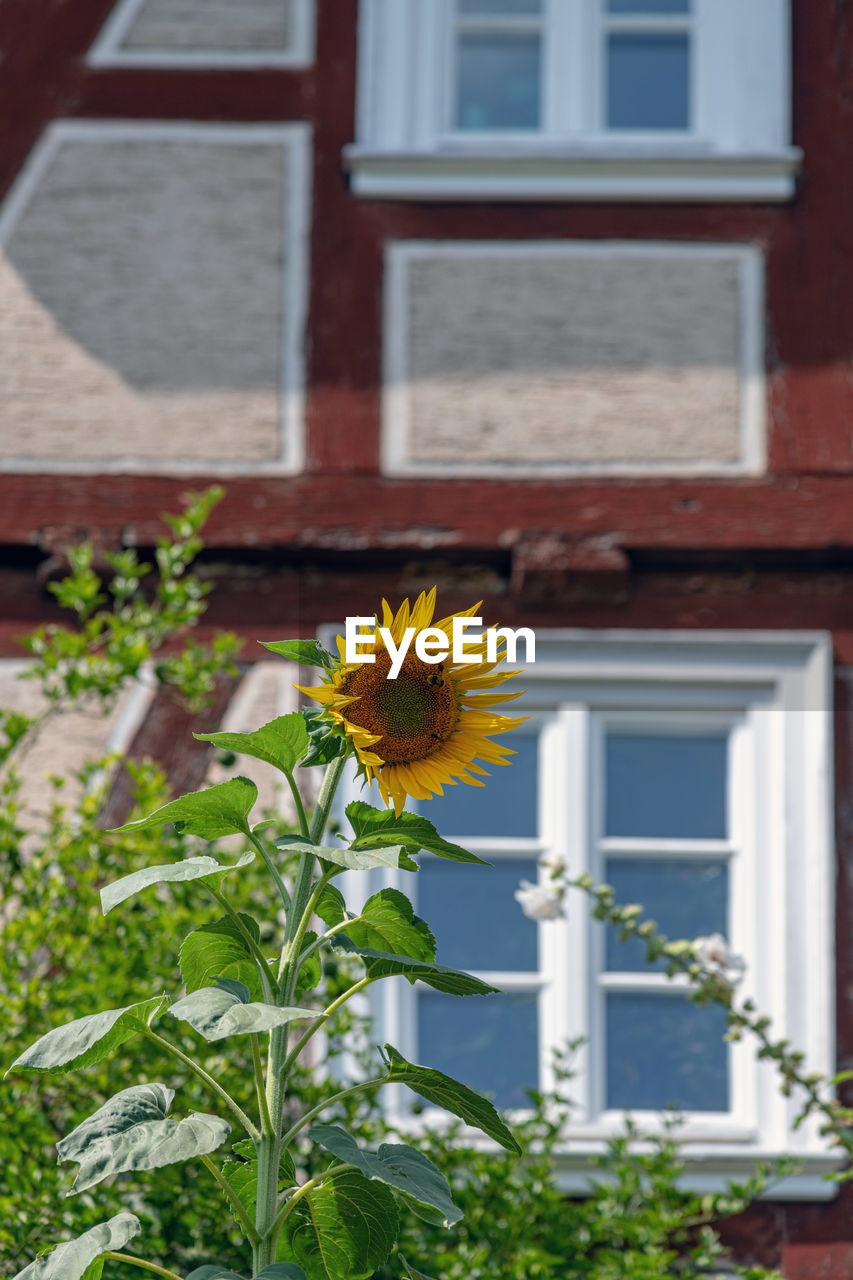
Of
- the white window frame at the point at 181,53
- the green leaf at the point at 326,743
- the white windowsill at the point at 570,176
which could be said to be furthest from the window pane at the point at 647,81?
the green leaf at the point at 326,743

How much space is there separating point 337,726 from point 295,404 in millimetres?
2791

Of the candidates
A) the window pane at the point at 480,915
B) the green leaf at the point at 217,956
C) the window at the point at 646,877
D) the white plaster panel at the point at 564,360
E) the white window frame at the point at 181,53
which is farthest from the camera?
the white window frame at the point at 181,53

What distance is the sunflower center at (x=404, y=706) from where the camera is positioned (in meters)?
1.32

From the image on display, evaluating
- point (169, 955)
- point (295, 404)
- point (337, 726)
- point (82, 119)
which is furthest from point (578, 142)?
point (337, 726)

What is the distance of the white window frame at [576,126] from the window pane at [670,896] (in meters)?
1.90

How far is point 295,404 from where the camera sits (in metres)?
3.99

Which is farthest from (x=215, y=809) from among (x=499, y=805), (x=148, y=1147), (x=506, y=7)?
(x=506, y=7)

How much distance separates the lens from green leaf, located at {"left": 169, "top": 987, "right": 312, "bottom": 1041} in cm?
113

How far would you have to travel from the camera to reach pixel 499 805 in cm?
390

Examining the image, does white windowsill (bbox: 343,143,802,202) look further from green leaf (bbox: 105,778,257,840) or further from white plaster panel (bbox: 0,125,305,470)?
green leaf (bbox: 105,778,257,840)

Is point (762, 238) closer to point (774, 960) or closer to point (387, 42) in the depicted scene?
point (387, 42)

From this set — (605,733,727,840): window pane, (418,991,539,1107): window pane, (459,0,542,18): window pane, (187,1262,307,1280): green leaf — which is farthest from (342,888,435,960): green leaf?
(459,0,542,18): window pane

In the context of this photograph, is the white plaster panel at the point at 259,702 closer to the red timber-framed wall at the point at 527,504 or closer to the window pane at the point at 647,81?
the red timber-framed wall at the point at 527,504

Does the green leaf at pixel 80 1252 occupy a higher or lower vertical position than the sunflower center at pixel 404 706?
lower
